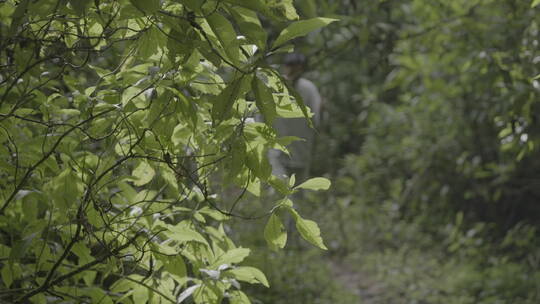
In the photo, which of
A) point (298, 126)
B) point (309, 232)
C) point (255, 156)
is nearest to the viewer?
point (255, 156)

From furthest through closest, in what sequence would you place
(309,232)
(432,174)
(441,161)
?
1. (432,174)
2. (441,161)
3. (309,232)

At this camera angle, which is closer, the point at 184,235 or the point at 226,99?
the point at 226,99

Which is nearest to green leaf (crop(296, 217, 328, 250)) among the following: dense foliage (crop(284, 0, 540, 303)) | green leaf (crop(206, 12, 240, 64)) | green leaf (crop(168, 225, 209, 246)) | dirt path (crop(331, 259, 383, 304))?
green leaf (crop(168, 225, 209, 246))

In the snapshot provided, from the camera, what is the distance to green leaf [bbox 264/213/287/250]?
165cm

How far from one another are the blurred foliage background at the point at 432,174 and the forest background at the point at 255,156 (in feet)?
0.09

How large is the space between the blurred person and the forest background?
36 centimetres

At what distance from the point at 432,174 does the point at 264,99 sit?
6.61m

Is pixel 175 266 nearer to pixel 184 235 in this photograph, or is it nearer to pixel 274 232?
pixel 184 235

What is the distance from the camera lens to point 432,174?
7.61 m

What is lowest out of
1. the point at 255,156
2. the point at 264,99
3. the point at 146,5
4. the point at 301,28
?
the point at 255,156

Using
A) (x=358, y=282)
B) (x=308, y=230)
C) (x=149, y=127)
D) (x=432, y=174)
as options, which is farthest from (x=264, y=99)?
(x=432, y=174)

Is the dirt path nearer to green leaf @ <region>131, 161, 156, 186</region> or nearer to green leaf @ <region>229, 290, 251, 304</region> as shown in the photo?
green leaf @ <region>229, 290, 251, 304</region>

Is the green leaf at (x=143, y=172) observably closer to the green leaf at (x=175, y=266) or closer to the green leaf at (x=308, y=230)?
the green leaf at (x=175, y=266)

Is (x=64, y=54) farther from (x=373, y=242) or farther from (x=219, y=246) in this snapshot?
(x=373, y=242)
